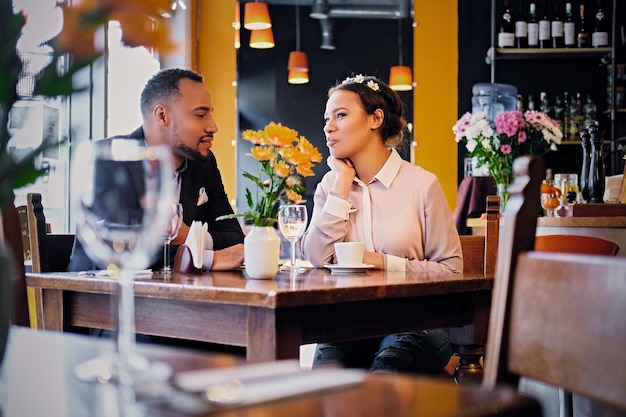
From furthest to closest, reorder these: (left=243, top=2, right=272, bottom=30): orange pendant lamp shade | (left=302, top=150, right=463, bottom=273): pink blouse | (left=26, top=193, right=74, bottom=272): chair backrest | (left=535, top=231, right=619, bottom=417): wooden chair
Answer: (left=243, top=2, right=272, bottom=30): orange pendant lamp shade
(left=535, top=231, right=619, bottom=417): wooden chair
(left=302, top=150, right=463, bottom=273): pink blouse
(left=26, top=193, right=74, bottom=272): chair backrest

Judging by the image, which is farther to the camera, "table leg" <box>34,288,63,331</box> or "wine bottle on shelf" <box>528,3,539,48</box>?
A: "wine bottle on shelf" <box>528,3,539,48</box>

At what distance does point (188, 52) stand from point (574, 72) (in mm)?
3280

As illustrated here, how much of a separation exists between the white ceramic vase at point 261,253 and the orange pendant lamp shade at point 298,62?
19.1ft

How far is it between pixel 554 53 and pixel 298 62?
227 centimetres

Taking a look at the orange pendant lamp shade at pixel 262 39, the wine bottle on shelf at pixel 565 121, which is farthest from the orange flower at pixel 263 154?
the orange pendant lamp shade at pixel 262 39

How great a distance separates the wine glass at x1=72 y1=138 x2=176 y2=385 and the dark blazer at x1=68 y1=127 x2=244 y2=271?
6.24ft

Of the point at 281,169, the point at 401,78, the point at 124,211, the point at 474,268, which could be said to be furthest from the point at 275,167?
the point at 401,78

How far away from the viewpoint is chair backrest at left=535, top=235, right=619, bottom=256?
9.75 feet

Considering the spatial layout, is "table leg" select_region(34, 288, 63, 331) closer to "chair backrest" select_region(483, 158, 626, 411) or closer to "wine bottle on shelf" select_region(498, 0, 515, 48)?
"chair backrest" select_region(483, 158, 626, 411)

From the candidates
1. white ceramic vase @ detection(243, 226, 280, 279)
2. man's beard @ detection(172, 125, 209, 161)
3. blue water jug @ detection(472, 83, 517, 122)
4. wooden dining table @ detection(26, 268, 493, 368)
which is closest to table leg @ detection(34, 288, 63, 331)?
wooden dining table @ detection(26, 268, 493, 368)

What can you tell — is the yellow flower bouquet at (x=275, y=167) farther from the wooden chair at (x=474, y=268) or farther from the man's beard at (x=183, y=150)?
the man's beard at (x=183, y=150)

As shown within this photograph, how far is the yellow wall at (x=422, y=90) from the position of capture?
7.45m

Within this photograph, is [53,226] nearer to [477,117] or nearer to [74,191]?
[477,117]

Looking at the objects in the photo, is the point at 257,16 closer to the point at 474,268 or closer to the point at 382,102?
the point at 382,102
